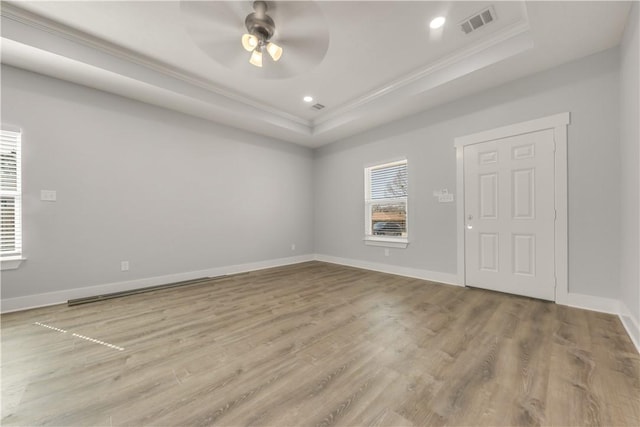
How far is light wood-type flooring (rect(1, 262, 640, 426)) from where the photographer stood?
51.1 inches

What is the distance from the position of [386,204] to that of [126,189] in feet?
14.5

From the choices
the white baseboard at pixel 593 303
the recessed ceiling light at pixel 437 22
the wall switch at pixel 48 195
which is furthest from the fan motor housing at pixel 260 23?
the white baseboard at pixel 593 303

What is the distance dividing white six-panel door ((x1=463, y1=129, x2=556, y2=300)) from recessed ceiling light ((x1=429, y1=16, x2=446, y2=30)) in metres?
1.74

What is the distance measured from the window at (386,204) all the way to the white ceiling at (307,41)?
1.22m

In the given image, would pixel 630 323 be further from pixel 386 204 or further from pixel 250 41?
pixel 250 41

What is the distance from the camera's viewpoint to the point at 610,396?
1404mm

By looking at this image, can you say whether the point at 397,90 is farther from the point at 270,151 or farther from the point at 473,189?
the point at 270,151

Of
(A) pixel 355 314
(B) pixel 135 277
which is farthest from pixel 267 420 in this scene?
(B) pixel 135 277

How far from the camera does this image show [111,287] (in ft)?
11.3

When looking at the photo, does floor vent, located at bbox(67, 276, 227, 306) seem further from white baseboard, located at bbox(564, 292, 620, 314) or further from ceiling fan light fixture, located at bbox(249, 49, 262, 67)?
white baseboard, located at bbox(564, 292, 620, 314)

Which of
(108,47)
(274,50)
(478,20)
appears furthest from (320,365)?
(108,47)

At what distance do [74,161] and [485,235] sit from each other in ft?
18.8

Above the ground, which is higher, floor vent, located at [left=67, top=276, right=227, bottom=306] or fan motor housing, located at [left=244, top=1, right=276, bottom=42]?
fan motor housing, located at [left=244, top=1, right=276, bottom=42]

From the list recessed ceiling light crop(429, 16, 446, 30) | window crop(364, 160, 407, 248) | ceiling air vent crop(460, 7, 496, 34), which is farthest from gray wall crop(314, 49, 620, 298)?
recessed ceiling light crop(429, 16, 446, 30)
